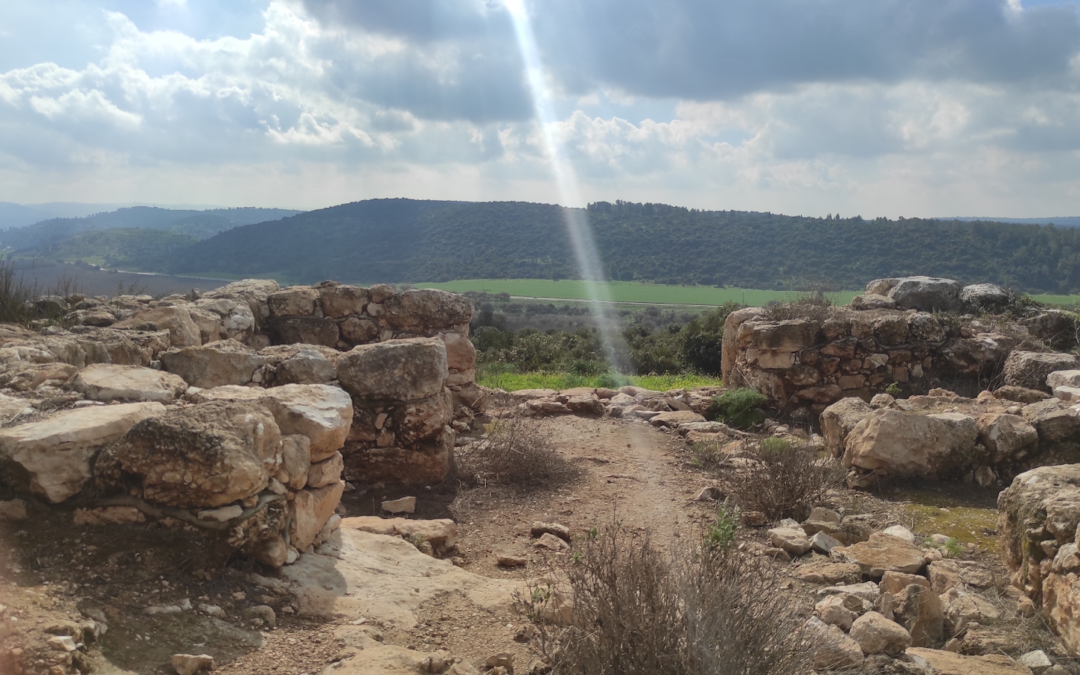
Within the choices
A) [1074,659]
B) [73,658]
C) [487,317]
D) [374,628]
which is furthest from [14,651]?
[487,317]

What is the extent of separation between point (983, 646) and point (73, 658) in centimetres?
360

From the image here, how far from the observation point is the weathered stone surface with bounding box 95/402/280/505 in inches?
122

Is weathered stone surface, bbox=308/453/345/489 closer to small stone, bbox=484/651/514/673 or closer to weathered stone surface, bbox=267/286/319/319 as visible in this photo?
small stone, bbox=484/651/514/673

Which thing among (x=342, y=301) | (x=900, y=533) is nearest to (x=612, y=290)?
(x=342, y=301)

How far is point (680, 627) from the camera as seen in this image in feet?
8.30

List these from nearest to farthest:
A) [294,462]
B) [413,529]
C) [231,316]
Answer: [294,462] → [413,529] → [231,316]

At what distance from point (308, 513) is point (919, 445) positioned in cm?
512

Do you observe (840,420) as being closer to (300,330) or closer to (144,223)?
(300,330)

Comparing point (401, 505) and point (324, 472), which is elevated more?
point (324, 472)

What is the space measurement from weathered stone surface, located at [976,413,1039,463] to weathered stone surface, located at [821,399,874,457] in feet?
3.21

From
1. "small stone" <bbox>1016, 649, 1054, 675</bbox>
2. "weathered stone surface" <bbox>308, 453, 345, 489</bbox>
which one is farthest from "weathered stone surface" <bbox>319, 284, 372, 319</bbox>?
"small stone" <bbox>1016, 649, 1054, 675</bbox>

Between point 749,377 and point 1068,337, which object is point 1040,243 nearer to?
point 1068,337

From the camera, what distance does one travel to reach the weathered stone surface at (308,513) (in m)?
Result: 3.69

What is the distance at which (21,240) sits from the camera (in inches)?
2203
